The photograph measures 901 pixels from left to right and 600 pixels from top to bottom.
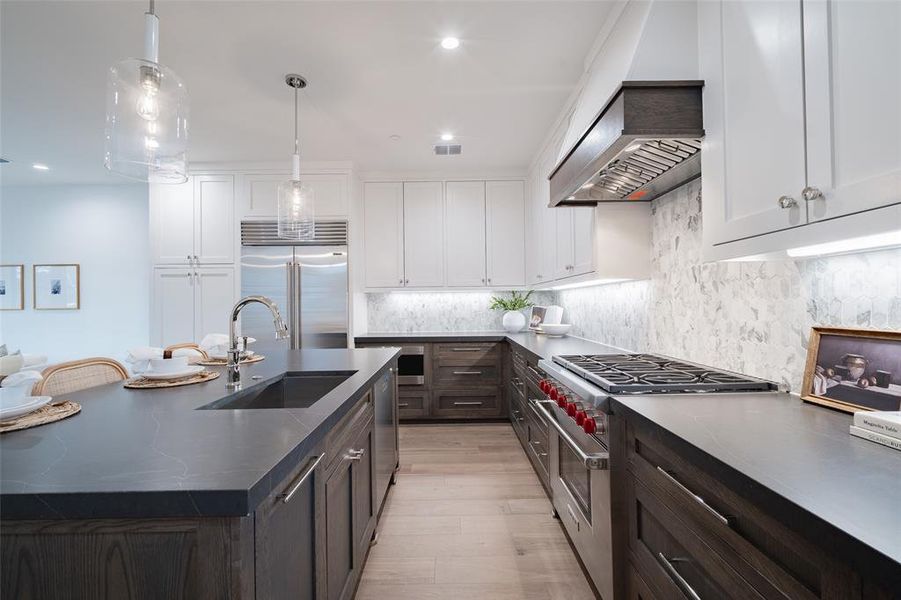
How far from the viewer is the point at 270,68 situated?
8.39ft

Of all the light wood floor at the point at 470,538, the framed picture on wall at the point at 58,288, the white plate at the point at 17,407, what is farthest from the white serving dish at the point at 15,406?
the framed picture on wall at the point at 58,288

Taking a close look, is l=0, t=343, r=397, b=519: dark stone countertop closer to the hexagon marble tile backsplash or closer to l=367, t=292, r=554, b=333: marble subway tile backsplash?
the hexagon marble tile backsplash

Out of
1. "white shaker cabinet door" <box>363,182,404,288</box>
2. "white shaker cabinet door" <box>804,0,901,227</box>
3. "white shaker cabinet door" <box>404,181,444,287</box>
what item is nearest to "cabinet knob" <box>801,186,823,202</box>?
"white shaker cabinet door" <box>804,0,901,227</box>

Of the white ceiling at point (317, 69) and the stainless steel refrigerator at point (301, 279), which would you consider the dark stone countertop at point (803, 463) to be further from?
the stainless steel refrigerator at point (301, 279)

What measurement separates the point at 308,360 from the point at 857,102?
2.36 m

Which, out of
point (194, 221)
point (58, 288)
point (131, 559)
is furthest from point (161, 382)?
point (58, 288)

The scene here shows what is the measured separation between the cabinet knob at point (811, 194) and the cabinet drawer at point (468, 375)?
3379mm

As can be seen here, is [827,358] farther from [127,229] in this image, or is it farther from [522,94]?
[127,229]

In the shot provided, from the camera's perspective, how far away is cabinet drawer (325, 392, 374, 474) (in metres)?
→ 1.29

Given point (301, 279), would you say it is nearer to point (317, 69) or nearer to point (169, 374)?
point (317, 69)

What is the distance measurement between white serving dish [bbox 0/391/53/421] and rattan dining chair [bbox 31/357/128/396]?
0.63 meters

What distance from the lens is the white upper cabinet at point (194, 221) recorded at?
419cm

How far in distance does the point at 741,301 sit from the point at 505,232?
3.02m

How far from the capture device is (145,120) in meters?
→ 1.53
